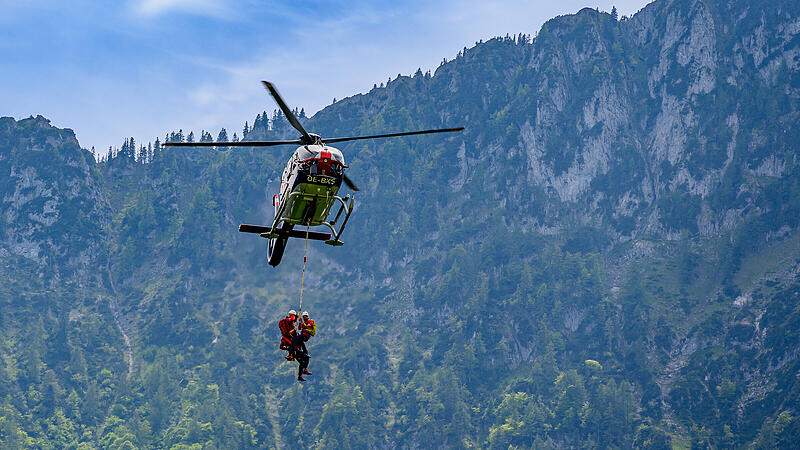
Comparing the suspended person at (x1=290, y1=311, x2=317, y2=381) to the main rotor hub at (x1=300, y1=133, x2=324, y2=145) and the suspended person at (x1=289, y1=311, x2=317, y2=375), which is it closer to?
the suspended person at (x1=289, y1=311, x2=317, y2=375)

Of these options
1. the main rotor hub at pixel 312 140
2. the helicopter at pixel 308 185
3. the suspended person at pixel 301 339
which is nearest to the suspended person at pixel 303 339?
the suspended person at pixel 301 339

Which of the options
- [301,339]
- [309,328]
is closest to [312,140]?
[309,328]

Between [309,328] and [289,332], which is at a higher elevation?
[309,328]

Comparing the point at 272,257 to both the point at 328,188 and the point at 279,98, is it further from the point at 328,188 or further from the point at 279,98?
the point at 279,98

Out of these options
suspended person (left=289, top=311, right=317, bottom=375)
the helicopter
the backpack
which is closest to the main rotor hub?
the helicopter

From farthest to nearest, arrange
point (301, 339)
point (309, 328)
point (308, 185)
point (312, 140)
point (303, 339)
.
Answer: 1. point (312, 140)
2. point (309, 328)
3. point (303, 339)
4. point (301, 339)
5. point (308, 185)

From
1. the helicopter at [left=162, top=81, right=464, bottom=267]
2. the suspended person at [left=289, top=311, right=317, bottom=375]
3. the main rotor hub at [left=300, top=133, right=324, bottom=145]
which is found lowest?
the suspended person at [left=289, top=311, right=317, bottom=375]

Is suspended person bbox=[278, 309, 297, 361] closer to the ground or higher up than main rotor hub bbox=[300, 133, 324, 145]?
closer to the ground

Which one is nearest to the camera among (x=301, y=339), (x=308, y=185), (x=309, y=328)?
(x=308, y=185)

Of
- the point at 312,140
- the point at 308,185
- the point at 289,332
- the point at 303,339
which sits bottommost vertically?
the point at 303,339

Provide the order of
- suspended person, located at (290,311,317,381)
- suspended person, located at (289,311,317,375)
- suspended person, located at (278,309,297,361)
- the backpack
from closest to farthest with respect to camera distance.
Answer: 1. suspended person, located at (290,311,317,381)
2. suspended person, located at (289,311,317,375)
3. suspended person, located at (278,309,297,361)
4. the backpack

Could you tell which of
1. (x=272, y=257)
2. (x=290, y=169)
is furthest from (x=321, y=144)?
(x=272, y=257)

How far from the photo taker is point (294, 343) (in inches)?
2131

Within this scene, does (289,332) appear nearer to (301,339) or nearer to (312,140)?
(301,339)
